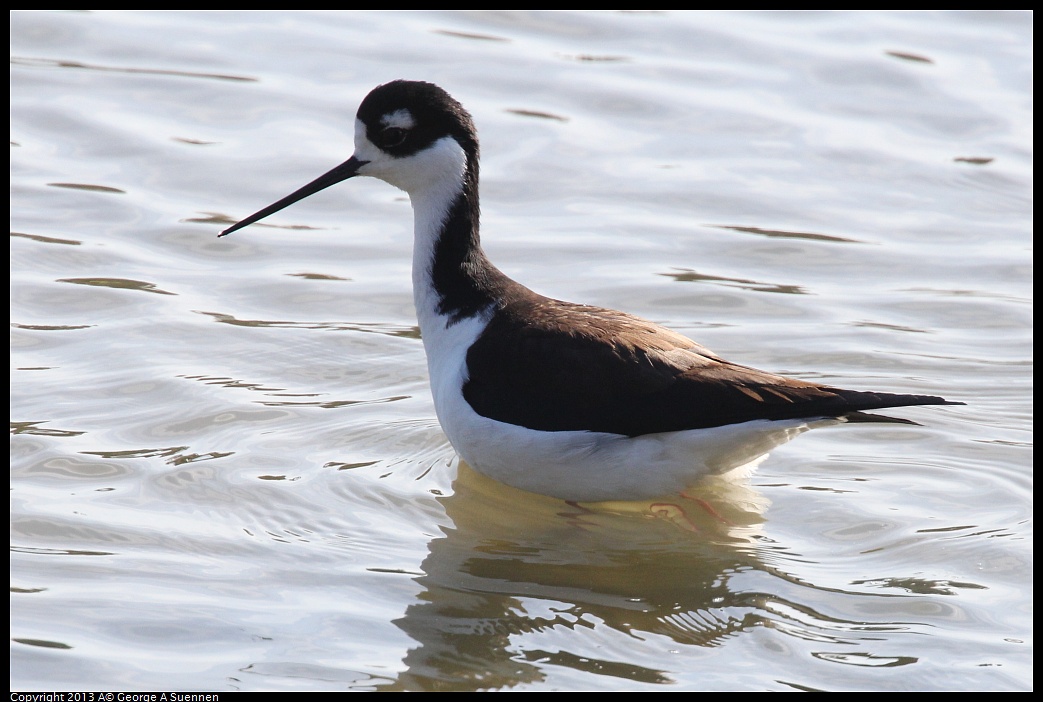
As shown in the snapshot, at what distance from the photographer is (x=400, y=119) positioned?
718cm

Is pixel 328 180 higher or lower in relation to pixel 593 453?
higher

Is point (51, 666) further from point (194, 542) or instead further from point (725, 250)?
point (725, 250)

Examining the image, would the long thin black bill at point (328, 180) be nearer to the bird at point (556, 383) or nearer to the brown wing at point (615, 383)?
the bird at point (556, 383)

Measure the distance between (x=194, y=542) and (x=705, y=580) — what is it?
239 cm

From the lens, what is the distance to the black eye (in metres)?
7.21

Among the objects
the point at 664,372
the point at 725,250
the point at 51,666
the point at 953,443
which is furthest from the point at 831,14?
the point at 51,666

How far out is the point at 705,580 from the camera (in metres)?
6.33

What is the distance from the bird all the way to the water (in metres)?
0.44

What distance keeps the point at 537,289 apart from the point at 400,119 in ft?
8.10

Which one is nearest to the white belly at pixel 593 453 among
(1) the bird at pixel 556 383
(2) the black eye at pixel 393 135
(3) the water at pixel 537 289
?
(1) the bird at pixel 556 383

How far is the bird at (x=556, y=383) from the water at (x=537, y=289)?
17.4 inches

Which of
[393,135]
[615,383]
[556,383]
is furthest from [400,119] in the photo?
[615,383]

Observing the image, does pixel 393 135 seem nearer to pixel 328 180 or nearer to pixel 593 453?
pixel 328 180

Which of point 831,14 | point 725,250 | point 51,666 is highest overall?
point 831,14
